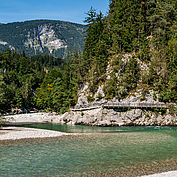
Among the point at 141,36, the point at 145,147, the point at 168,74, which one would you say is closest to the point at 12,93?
the point at 141,36

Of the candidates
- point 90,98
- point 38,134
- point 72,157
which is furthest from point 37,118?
point 72,157

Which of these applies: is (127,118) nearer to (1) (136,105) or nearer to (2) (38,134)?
(1) (136,105)

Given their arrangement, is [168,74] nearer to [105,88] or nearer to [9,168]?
[105,88]

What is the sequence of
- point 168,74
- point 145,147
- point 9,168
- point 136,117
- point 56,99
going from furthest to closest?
point 56,99 < point 168,74 < point 136,117 < point 145,147 < point 9,168

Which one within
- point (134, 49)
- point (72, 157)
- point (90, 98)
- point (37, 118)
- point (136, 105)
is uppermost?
point (134, 49)

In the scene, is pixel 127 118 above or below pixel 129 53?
below

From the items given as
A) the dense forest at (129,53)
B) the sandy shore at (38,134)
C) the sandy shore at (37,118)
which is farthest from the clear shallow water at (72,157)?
the sandy shore at (37,118)

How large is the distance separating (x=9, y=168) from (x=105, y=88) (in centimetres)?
4836

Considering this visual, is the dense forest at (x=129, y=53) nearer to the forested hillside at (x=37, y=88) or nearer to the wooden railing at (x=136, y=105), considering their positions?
the forested hillside at (x=37, y=88)

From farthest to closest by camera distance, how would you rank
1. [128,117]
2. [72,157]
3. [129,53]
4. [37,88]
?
[37,88] → [129,53] → [128,117] → [72,157]

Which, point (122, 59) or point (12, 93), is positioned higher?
point (122, 59)

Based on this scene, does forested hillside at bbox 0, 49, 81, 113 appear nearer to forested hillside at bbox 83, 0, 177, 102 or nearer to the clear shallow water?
forested hillside at bbox 83, 0, 177, 102

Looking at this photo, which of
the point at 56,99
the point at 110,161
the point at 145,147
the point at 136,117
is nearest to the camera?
the point at 110,161

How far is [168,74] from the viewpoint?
208ft
